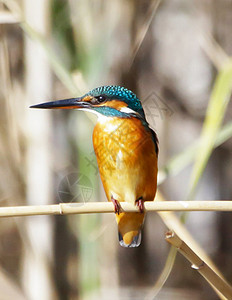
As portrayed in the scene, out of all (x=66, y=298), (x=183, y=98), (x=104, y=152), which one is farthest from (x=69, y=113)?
(x=104, y=152)

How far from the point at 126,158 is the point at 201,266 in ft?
0.65

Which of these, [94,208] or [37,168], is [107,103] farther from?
[37,168]

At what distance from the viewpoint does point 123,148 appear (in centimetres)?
67

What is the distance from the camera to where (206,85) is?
6.02 ft

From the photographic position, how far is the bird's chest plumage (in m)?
0.66

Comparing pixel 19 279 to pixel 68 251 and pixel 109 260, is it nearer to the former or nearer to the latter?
pixel 68 251

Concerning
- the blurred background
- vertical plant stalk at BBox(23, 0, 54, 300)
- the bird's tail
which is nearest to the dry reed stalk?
the bird's tail

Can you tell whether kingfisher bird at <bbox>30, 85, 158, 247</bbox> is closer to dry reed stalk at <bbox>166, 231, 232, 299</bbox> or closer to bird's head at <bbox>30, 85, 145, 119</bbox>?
bird's head at <bbox>30, 85, 145, 119</bbox>

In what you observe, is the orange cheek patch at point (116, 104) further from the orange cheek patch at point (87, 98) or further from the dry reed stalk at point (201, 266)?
the dry reed stalk at point (201, 266)

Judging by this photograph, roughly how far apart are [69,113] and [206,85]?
613 millimetres

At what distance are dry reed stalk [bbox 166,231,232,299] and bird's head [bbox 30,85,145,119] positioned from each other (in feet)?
0.62

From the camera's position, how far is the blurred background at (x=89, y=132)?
3.79ft

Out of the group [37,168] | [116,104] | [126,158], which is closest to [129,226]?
[126,158]

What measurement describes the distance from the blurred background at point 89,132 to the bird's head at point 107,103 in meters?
0.23
